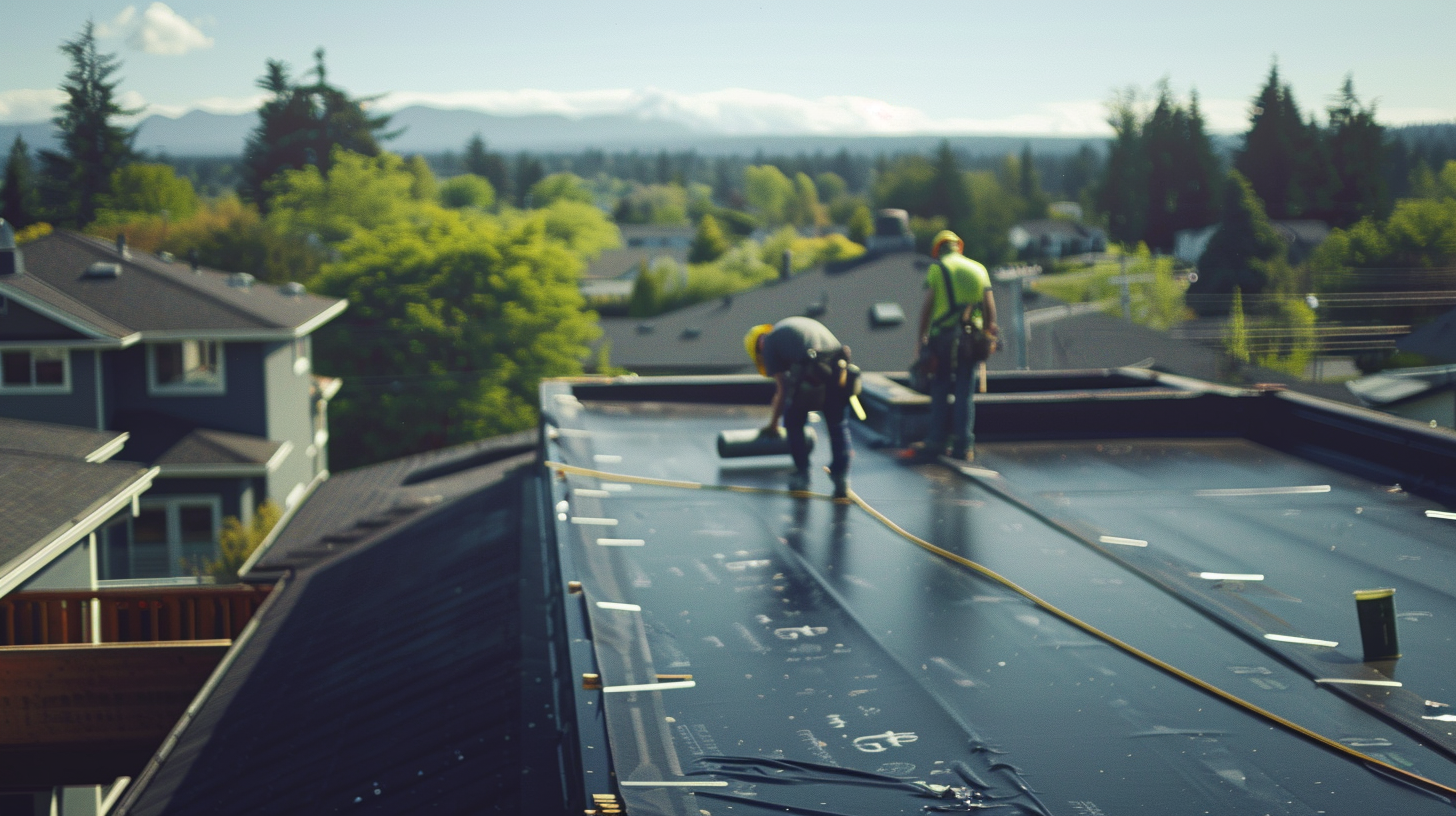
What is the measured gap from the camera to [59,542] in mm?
9438

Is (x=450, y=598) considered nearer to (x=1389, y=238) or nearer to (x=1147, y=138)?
(x=1389, y=238)

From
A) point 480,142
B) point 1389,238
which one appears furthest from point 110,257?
point 480,142

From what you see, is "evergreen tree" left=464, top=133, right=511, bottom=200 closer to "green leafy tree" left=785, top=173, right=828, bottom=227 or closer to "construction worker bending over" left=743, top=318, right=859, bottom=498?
"green leafy tree" left=785, top=173, right=828, bottom=227

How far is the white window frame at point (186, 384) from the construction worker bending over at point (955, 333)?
20099 mm

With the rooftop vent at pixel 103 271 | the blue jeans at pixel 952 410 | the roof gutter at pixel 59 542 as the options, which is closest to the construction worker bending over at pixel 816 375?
the blue jeans at pixel 952 410

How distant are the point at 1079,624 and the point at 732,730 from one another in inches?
83.0

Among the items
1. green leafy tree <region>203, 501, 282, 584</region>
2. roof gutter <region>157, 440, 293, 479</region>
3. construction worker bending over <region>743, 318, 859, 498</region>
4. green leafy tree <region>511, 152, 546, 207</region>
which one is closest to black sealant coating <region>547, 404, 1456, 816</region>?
construction worker bending over <region>743, 318, 859, 498</region>

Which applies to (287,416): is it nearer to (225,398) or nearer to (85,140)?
(225,398)

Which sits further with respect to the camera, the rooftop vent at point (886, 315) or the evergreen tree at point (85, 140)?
the evergreen tree at point (85, 140)

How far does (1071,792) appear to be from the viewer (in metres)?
4.37

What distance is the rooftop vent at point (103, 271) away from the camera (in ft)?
86.3

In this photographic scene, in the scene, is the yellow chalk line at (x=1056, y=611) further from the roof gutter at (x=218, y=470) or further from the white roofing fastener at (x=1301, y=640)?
the roof gutter at (x=218, y=470)

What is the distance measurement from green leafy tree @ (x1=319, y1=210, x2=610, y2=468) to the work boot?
36364 millimetres

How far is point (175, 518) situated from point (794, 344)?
2049 centimetres
